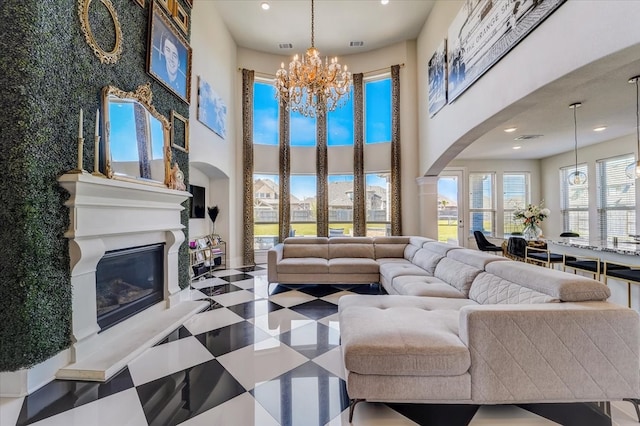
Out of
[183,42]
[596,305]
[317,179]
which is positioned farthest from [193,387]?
[317,179]

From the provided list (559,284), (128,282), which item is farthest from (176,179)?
(559,284)

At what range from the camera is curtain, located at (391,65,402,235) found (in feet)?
20.1

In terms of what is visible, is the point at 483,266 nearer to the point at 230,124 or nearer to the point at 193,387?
the point at 193,387

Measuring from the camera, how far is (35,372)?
1.75 metres

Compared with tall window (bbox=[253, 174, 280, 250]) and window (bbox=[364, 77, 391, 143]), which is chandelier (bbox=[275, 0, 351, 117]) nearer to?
window (bbox=[364, 77, 391, 143])

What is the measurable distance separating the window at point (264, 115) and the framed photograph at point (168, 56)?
8.84 feet

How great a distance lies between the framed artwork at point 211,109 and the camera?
4.49m

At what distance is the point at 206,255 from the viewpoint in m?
4.62

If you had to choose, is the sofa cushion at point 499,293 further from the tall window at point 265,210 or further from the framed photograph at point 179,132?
the tall window at point 265,210

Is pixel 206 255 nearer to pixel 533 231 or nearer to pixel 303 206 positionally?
pixel 303 206

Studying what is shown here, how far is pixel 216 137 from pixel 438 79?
4243mm

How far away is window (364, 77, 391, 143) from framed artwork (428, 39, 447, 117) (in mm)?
1369

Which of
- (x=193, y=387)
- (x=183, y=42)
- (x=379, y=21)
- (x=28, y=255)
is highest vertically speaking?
(x=379, y=21)

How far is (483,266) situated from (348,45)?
18.8 feet
